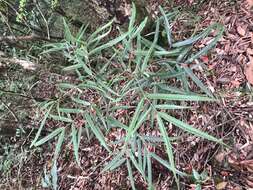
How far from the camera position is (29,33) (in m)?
2.69

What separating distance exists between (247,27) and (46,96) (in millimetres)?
1388

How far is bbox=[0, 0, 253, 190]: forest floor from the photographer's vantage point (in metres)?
2.32

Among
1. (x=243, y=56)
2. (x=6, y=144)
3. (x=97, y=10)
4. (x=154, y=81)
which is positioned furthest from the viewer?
(x=6, y=144)

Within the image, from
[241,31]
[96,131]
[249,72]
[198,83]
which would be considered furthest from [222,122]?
[96,131]

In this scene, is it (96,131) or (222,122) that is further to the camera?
(222,122)

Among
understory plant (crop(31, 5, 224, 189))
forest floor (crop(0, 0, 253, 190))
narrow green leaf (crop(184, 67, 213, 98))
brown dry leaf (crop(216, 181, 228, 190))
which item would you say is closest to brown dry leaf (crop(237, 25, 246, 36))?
forest floor (crop(0, 0, 253, 190))

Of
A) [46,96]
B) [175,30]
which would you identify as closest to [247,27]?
[175,30]

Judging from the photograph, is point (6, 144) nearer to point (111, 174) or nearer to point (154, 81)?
point (111, 174)

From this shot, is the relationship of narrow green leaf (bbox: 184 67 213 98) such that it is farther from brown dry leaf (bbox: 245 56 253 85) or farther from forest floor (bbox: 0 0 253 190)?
brown dry leaf (bbox: 245 56 253 85)

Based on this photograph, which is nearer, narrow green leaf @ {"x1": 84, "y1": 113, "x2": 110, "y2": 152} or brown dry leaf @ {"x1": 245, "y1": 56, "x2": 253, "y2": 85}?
narrow green leaf @ {"x1": 84, "y1": 113, "x2": 110, "y2": 152}

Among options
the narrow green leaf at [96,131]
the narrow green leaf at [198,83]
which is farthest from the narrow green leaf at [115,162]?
the narrow green leaf at [198,83]

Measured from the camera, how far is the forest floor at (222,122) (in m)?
2.32

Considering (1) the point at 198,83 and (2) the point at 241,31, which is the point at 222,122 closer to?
(1) the point at 198,83

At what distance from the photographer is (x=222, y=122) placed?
2.34 m
